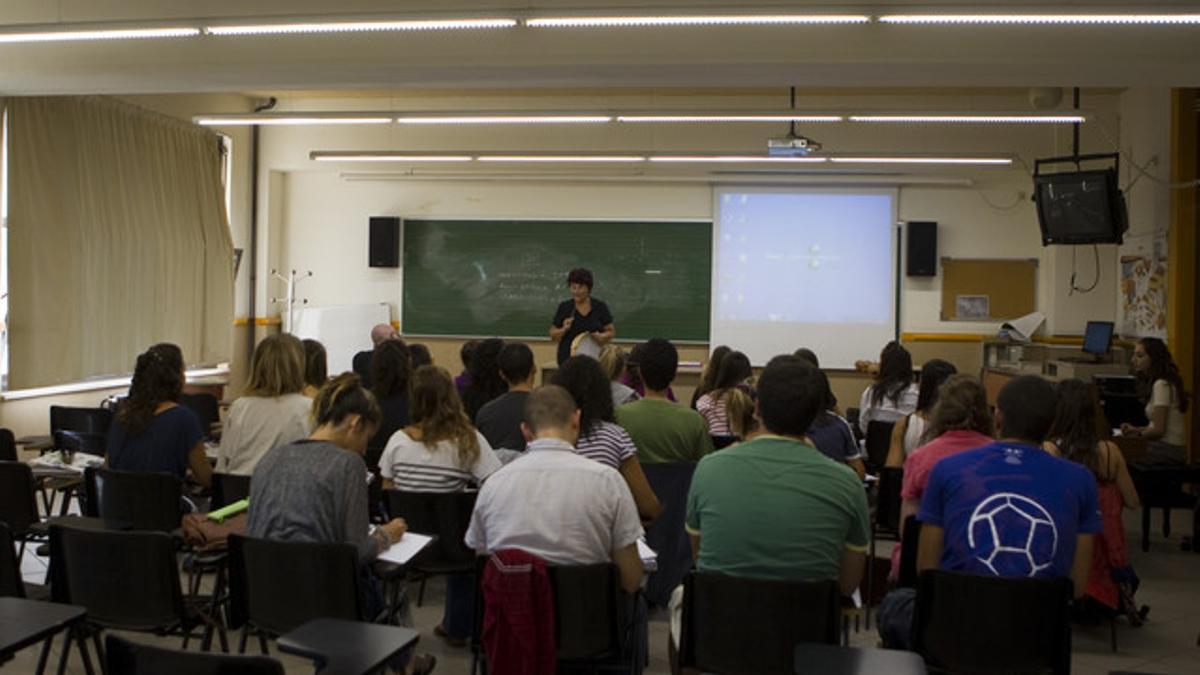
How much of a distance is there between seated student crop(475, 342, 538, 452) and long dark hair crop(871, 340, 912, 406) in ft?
8.51

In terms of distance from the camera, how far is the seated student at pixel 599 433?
152 inches

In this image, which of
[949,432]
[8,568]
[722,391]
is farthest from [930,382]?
[8,568]

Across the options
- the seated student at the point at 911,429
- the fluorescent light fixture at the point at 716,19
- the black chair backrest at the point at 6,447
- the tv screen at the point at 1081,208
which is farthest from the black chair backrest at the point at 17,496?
the tv screen at the point at 1081,208

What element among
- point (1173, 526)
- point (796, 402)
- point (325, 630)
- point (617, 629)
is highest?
point (796, 402)

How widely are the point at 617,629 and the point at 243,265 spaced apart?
999 centimetres

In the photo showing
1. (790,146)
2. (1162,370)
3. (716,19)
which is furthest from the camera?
(790,146)

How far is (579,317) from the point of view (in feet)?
27.0

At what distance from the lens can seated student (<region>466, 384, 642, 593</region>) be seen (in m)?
2.98

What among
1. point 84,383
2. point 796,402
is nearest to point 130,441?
point 796,402

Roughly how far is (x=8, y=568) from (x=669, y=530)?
272 cm

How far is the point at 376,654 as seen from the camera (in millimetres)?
2240

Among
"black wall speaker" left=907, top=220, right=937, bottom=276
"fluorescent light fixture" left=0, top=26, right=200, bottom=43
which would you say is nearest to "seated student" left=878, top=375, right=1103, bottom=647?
"fluorescent light fixture" left=0, top=26, right=200, bottom=43

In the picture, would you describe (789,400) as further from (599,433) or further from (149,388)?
(149,388)

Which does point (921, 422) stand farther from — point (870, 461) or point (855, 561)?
point (855, 561)
